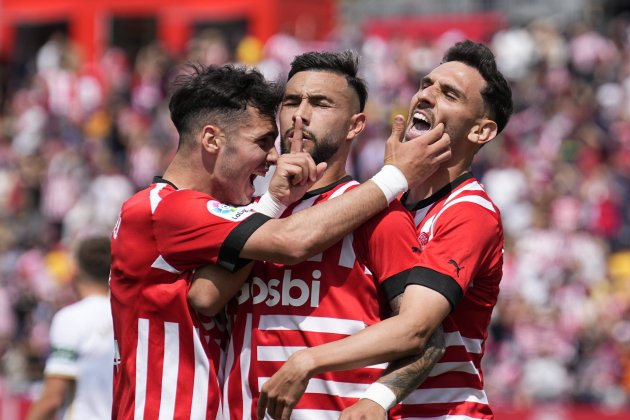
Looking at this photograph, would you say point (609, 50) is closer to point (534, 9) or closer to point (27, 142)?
point (534, 9)

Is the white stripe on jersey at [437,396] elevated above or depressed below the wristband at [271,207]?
below

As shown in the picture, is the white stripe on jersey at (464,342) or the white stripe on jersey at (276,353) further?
the white stripe on jersey at (464,342)

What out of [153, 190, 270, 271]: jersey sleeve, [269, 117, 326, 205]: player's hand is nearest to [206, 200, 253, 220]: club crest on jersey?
[153, 190, 270, 271]: jersey sleeve

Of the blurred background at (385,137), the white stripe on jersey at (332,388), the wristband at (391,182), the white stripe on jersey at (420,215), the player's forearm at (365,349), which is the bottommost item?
the white stripe on jersey at (332,388)

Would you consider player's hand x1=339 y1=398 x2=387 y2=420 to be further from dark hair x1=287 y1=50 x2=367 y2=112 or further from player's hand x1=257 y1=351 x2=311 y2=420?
dark hair x1=287 y1=50 x2=367 y2=112

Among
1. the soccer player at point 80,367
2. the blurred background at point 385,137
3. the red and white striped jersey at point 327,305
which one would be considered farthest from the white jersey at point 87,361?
the blurred background at point 385,137

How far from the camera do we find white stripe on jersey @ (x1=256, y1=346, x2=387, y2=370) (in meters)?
4.58

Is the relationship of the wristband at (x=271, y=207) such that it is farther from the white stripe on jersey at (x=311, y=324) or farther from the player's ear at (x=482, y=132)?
the player's ear at (x=482, y=132)

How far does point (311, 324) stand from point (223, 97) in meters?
1.01

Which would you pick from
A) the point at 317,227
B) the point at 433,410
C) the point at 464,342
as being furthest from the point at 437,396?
the point at 317,227

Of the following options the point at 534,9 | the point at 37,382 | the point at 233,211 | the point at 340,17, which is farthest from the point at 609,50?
the point at 233,211

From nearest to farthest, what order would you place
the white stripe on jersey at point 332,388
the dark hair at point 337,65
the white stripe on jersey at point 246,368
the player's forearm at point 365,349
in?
the player's forearm at point 365,349
the white stripe on jersey at point 332,388
the white stripe on jersey at point 246,368
the dark hair at point 337,65

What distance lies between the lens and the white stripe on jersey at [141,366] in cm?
482

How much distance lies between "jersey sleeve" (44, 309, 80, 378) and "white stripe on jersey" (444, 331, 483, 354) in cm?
250
